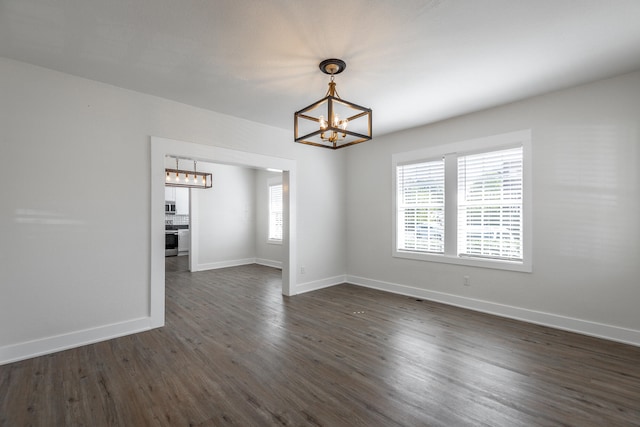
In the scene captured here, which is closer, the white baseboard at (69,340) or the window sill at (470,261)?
the white baseboard at (69,340)

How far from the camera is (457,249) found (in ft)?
14.2

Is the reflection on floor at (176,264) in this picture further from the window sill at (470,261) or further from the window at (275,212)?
the window sill at (470,261)

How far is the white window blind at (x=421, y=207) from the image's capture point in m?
4.57

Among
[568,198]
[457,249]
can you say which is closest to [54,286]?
[457,249]

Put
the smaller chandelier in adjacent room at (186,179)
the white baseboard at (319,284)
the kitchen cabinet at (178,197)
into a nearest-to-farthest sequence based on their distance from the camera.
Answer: the white baseboard at (319,284), the smaller chandelier in adjacent room at (186,179), the kitchen cabinet at (178,197)

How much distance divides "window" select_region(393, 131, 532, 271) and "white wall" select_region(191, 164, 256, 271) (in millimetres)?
4420

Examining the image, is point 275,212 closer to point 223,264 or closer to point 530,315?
point 223,264

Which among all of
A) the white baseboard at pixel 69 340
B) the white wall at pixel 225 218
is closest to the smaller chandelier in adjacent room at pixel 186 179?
the white wall at pixel 225 218

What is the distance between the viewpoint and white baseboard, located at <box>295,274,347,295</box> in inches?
200

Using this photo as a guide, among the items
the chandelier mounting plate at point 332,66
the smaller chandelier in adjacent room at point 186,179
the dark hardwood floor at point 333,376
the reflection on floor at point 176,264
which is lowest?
the reflection on floor at point 176,264

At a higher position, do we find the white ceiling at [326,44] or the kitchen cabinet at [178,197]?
the white ceiling at [326,44]

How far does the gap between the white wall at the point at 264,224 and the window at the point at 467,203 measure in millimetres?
3463

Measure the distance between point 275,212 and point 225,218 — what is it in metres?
1.29

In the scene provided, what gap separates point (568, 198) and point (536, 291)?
116 centimetres
